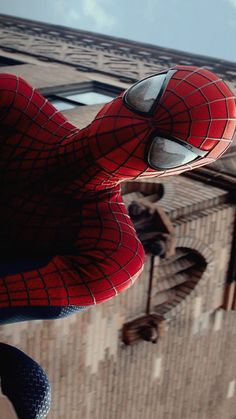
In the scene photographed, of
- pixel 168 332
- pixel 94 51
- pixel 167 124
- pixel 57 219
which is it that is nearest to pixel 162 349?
pixel 168 332

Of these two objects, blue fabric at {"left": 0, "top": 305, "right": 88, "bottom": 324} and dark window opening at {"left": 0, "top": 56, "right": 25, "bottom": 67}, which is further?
dark window opening at {"left": 0, "top": 56, "right": 25, "bottom": 67}

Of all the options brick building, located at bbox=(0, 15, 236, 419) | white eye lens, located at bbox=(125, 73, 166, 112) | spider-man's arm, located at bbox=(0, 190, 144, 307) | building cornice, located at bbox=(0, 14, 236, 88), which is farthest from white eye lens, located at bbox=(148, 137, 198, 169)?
building cornice, located at bbox=(0, 14, 236, 88)

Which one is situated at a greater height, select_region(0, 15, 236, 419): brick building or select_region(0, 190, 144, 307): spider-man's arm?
select_region(0, 190, 144, 307): spider-man's arm

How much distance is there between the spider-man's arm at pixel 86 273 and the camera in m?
3.33

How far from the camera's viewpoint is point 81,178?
3.45 m

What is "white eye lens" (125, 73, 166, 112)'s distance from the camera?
3.16 meters

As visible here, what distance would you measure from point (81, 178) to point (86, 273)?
0.51 m

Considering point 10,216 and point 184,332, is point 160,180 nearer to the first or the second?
point 184,332

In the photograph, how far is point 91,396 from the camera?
8.05 meters

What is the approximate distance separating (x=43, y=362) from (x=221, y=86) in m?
4.84

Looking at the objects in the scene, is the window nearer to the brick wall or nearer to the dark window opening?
the dark window opening

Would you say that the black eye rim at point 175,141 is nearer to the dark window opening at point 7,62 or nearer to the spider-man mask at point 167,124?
the spider-man mask at point 167,124

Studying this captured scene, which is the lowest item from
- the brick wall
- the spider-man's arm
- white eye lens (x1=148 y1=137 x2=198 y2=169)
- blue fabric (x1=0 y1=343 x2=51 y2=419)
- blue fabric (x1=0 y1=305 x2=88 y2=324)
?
the brick wall

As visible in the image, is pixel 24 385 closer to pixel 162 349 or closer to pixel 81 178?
pixel 81 178
